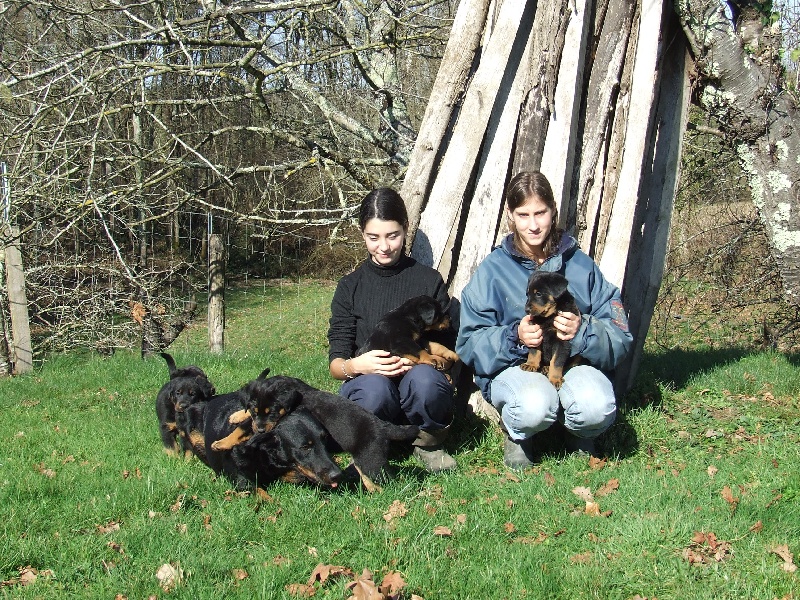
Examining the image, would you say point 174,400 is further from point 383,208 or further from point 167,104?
point 167,104

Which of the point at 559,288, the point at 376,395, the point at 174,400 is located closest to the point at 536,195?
the point at 559,288

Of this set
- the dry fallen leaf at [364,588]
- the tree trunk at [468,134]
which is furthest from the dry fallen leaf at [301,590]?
the tree trunk at [468,134]

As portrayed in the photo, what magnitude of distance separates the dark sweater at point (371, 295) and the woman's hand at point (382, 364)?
39 centimetres

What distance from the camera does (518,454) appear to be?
4.58 metres

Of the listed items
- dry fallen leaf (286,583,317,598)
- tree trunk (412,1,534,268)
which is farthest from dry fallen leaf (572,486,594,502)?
tree trunk (412,1,534,268)

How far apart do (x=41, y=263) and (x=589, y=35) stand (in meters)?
8.64

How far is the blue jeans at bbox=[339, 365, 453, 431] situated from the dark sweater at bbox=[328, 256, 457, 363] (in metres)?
0.51

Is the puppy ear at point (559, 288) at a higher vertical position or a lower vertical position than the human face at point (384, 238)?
lower

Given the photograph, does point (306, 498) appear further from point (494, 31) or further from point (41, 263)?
point (41, 263)

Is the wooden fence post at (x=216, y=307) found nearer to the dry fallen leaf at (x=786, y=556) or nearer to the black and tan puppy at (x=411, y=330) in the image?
the black and tan puppy at (x=411, y=330)

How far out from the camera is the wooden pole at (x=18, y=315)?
892 cm

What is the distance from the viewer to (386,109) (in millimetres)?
9008

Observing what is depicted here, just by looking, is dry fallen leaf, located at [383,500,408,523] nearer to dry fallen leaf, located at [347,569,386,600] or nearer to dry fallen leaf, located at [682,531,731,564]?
dry fallen leaf, located at [347,569,386,600]

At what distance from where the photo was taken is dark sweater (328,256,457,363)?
199 inches
